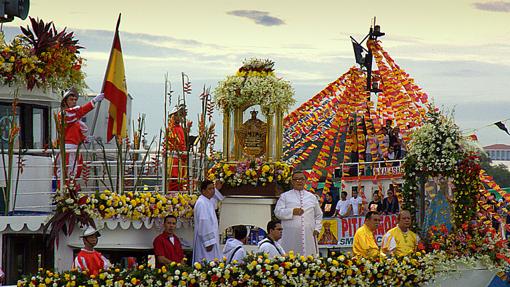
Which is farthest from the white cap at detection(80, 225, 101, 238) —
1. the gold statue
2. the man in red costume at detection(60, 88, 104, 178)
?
the gold statue

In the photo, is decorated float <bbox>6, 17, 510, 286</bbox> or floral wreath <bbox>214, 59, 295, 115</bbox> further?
floral wreath <bbox>214, 59, 295, 115</bbox>

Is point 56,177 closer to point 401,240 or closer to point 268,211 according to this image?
point 268,211

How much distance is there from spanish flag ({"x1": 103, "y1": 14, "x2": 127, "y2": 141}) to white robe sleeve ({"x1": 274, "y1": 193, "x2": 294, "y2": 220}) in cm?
270

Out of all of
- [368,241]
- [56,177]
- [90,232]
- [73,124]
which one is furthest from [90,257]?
[368,241]

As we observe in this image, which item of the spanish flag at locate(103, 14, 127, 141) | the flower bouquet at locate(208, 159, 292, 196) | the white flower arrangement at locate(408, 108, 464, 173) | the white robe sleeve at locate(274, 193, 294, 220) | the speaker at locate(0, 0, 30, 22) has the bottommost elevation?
the white robe sleeve at locate(274, 193, 294, 220)

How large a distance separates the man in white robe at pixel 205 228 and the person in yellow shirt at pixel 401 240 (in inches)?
106

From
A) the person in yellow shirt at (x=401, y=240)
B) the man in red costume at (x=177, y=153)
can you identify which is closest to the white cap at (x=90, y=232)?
the man in red costume at (x=177, y=153)

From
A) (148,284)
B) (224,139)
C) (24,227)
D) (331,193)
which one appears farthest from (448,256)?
(331,193)

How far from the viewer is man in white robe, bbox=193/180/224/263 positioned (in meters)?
16.0

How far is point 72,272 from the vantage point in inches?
556

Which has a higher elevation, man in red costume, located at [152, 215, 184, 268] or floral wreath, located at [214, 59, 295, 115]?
floral wreath, located at [214, 59, 295, 115]

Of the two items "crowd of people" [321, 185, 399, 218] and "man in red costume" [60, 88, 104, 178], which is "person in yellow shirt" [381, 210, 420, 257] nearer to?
"man in red costume" [60, 88, 104, 178]

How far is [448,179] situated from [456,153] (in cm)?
59

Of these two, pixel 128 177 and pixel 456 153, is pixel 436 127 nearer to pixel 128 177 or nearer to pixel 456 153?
pixel 456 153
